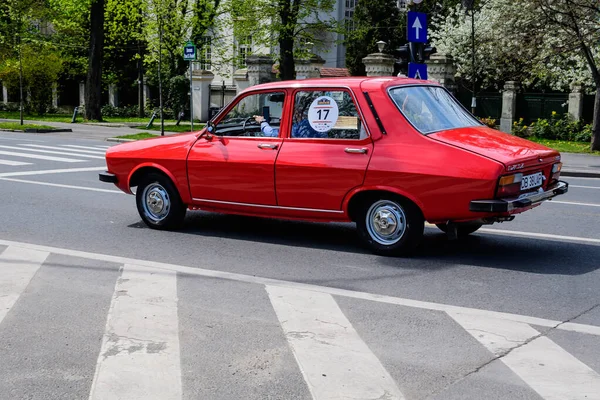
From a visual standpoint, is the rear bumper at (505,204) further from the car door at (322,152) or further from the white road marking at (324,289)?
the white road marking at (324,289)

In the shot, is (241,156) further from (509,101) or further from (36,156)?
(509,101)

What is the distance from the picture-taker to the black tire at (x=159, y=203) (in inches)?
380

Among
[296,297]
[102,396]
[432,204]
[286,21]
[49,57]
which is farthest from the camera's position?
[49,57]

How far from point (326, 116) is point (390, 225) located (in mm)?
1347

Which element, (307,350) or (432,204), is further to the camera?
(432,204)

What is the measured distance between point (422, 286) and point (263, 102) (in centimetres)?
309

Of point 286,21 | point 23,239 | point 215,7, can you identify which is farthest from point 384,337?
point 215,7

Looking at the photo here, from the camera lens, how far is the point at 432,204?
26.0ft

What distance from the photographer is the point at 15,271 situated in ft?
24.7

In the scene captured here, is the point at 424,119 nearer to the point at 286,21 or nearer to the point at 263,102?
the point at 263,102

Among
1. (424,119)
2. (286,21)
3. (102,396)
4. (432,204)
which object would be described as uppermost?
(286,21)

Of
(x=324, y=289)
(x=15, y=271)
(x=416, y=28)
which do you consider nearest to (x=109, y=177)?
(x=15, y=271)

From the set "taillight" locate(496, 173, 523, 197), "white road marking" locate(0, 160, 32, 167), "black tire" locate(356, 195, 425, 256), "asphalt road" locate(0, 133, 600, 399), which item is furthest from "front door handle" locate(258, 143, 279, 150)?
"white road marking" locate(0, 160, 32, 167)

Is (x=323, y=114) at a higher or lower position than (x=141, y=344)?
higher
